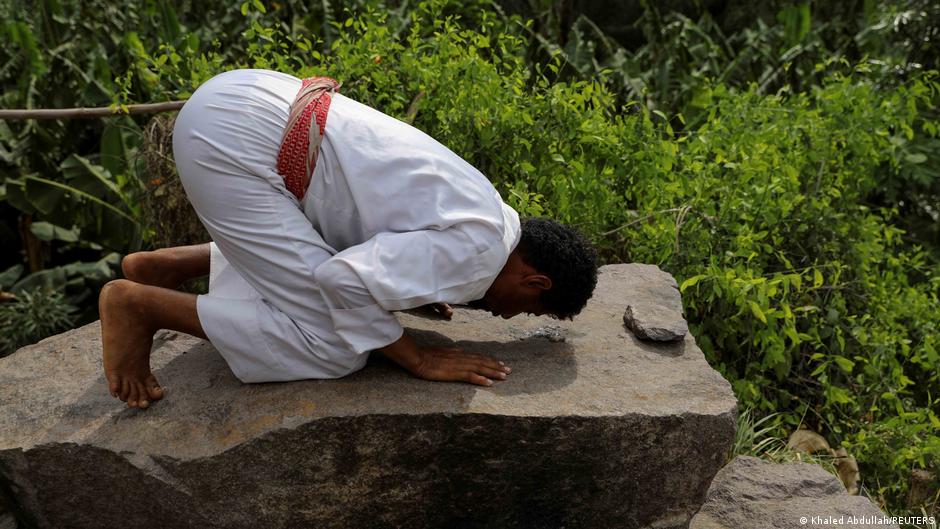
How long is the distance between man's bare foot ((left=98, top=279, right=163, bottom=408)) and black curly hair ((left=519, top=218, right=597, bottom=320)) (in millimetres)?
1267

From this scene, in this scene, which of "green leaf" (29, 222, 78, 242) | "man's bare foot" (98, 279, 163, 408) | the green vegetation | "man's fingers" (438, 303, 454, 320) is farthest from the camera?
"green leaf" (29, 222, 78, 242)

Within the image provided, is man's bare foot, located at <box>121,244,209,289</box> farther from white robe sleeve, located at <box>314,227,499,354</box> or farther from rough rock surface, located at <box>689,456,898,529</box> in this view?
rough rock surface, located at <box>689,456,898,529</box>

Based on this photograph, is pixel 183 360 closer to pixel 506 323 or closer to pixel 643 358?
pixel 506 323

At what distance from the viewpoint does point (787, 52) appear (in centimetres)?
670

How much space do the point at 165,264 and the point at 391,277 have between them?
3.73 ft

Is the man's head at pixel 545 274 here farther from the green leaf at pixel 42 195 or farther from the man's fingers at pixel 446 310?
the green leaf at pixel 42 195

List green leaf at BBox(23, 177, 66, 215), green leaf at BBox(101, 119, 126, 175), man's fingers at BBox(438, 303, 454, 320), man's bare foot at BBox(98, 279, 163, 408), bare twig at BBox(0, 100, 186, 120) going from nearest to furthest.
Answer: man's bare foot at BBox(98, 279, 163, 408) < man's fingers at BBox(438, 303, 454, 320) < bare twig at BBox(0, 100, 186, 120) < green leaf at BBox(101, 119, 126, 175) < green leaf at BBox(23, 177, 66, 215)

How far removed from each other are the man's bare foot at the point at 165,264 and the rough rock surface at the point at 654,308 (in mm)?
1641

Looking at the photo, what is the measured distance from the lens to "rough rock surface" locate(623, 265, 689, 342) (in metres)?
3.60

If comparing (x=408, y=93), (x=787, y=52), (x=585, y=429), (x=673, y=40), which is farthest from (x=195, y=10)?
(x=585, y=429)

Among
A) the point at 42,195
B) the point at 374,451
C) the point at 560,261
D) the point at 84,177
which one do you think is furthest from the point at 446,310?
the point at 42,195

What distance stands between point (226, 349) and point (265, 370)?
0.14 m

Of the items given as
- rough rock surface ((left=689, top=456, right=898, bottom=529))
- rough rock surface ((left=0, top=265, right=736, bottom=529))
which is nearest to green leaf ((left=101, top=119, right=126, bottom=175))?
rough rock surface ((left=0, top=265, right=736, bottom=529))

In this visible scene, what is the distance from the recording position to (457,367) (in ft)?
10.5
